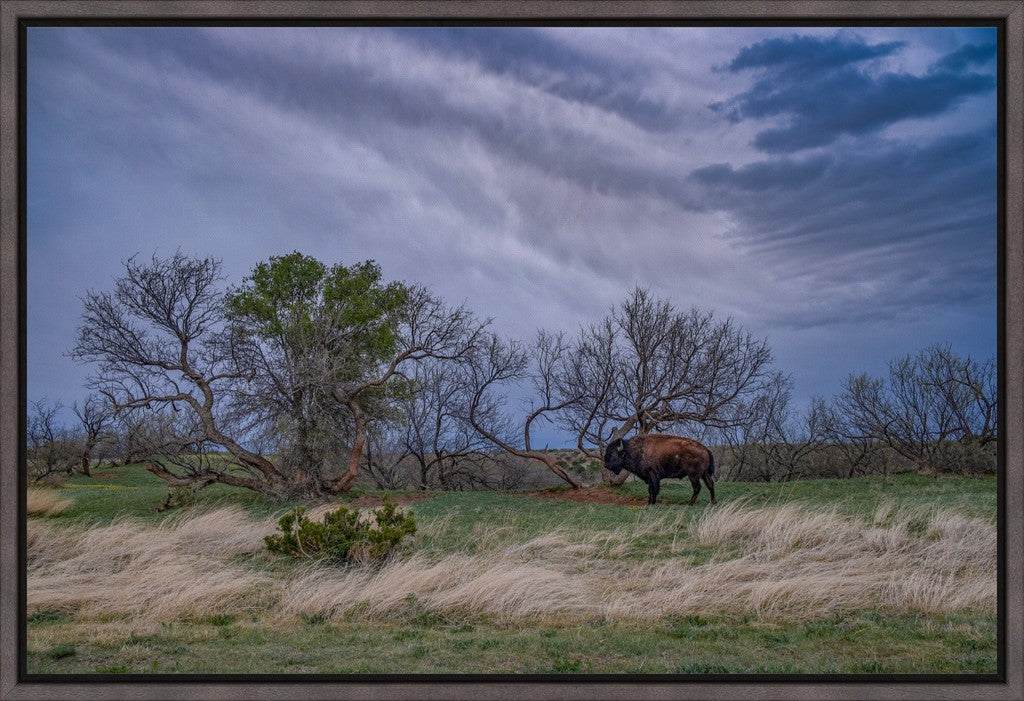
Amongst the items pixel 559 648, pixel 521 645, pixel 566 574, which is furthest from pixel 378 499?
pixel 559 648

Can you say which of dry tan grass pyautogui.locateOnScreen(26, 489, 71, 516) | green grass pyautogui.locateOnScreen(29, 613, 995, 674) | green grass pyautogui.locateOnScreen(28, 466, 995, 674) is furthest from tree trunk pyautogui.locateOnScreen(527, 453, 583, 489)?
dry tan grass pyautogui.locateOnScreen(26, 489, 71, 516)

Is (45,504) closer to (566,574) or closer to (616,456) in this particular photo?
(566,574)

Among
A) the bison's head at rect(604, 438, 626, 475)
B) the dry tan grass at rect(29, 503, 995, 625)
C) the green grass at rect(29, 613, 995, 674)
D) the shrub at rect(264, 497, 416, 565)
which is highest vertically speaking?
the bison's head at rect(604, 438, 626, 475)

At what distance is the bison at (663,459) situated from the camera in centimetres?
1205

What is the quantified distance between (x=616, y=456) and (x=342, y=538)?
6032 mm

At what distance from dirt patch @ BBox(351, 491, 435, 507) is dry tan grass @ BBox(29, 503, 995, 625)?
247 cm

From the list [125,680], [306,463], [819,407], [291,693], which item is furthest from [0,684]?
[819,407]

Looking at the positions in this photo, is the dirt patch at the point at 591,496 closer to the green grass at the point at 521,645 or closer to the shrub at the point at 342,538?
the green grass at the point at 521,645

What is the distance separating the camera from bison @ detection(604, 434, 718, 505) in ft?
39.5

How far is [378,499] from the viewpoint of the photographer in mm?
12547

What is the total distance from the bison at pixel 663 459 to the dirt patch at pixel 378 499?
11.6 feet

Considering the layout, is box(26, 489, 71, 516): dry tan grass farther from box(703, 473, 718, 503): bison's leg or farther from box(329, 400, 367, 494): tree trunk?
box(703, 473, 718, 503): bison's leg

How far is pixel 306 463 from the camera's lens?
12672mm

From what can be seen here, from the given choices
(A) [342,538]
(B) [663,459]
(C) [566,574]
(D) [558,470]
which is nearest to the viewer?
(C) [566,574]
